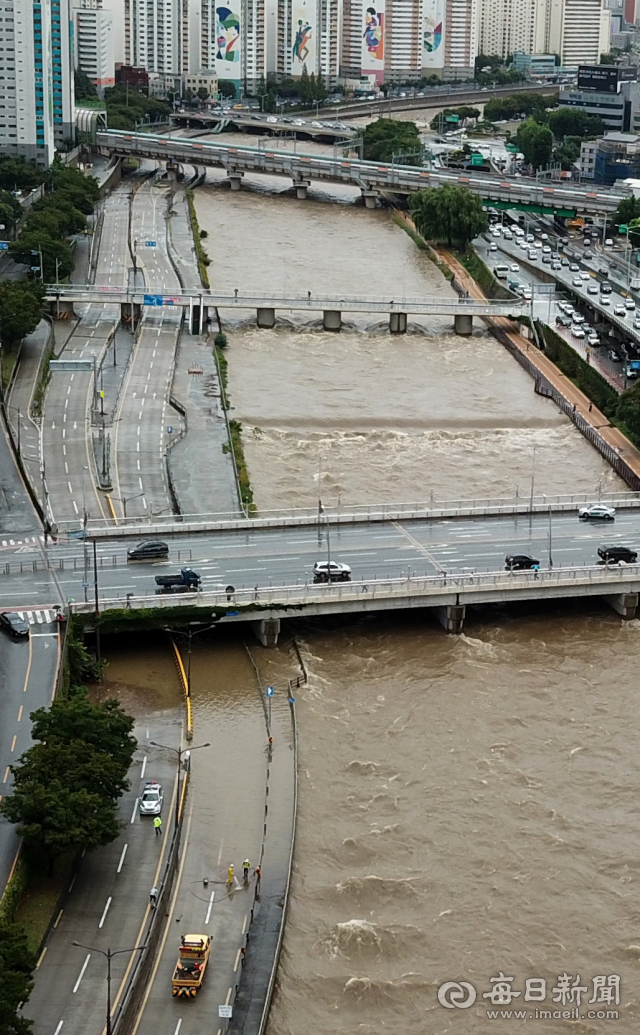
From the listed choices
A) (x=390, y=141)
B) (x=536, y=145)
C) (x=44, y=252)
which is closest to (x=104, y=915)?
(x=44, y=252)

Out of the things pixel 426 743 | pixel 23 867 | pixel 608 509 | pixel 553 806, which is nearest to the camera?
pixel 23 867

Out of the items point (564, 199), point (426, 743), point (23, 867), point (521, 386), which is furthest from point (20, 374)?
point (564, 199)

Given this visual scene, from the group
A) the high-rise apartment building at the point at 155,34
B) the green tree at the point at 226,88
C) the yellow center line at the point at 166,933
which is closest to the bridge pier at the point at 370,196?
the green tree at the point at 226,88

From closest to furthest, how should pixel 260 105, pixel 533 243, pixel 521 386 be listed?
pixel 521 386, pixel 533 243, pixel 260 105

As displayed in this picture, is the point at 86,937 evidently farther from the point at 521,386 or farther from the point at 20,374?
the point at 521,386

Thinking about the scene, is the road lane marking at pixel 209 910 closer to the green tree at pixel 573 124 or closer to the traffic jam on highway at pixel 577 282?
the traffic jam on highway at pixel 577 282

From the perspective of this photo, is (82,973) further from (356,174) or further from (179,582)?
(356,174)

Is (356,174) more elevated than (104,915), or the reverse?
(356,174)
